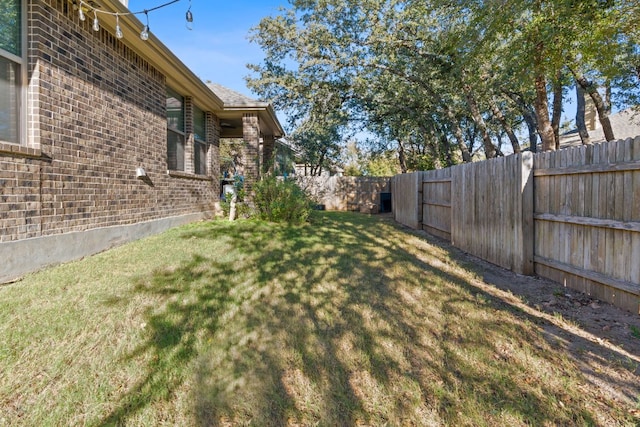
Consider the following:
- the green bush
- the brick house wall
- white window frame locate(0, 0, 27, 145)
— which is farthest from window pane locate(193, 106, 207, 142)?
white window frame locate(0, 0, 27, 145)

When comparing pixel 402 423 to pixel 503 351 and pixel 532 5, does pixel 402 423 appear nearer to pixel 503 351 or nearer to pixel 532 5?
pixel 503 351

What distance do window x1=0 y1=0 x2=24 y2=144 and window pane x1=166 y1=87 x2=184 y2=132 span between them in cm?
361

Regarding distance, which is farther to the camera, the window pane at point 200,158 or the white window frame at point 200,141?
the window pane at point 200,158

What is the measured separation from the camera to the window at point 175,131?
7.46 meters

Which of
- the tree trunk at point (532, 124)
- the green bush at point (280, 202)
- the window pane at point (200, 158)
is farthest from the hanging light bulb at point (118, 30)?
the tree trunk at point (532, 124)

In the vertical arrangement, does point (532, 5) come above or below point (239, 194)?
above

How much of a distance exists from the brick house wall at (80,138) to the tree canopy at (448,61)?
665 centimetres

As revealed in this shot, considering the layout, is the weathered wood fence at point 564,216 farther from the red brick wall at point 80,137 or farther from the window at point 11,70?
the window at point 11,70

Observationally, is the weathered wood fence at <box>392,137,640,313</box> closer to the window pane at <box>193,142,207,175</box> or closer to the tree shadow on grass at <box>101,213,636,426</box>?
the tree shadow on grass at <box>101,213,636,426</box>

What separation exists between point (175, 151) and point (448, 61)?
829cm

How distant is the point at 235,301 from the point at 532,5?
7101 millimetres

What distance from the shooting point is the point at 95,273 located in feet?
12.8

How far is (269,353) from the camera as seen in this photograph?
266 cm

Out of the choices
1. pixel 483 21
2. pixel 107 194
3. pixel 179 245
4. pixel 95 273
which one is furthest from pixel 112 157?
pixel 483 21
